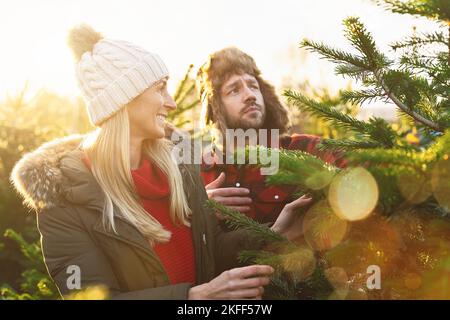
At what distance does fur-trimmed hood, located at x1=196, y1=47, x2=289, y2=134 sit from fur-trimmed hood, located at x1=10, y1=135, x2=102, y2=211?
177cm

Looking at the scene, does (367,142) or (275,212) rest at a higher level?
(367,142)

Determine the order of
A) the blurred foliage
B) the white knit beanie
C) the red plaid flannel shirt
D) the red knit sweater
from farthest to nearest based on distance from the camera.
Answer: the blurred foliage, the red plaid flannel shirt, the white knit beanie, the red knit sweater

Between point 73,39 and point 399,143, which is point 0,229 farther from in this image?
point 399,143

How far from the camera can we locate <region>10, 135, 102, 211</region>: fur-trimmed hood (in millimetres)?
2525

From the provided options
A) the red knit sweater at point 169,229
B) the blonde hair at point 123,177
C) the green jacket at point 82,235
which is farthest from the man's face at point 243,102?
the green jacket at point 82,235

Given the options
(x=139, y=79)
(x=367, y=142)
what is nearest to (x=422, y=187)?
(x=367, y=142)

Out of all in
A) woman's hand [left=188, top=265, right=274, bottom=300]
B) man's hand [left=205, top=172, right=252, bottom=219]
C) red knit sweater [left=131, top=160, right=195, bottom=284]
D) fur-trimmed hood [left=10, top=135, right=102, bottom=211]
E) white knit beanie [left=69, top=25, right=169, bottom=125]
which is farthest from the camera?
man's hand [left=205, top=172, right=252, bottom=219]

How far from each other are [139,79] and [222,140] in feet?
4.56

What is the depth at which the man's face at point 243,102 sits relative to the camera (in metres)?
4.04

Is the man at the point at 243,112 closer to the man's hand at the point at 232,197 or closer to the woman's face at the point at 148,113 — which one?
the man's hand at the point at 232,197

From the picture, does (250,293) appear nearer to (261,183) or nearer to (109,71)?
(109,71)

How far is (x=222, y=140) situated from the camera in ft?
13.8

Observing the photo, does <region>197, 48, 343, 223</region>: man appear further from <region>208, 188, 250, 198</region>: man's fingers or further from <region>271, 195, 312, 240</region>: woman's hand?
<region>271, 195, 312, 240</region>: woman's hand

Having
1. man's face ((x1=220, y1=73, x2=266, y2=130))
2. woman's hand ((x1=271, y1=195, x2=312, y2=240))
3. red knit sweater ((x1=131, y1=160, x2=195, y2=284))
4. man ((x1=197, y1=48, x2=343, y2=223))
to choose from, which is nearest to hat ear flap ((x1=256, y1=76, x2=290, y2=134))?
man ((x1=197, y1=48, x2=343, y2=223))
